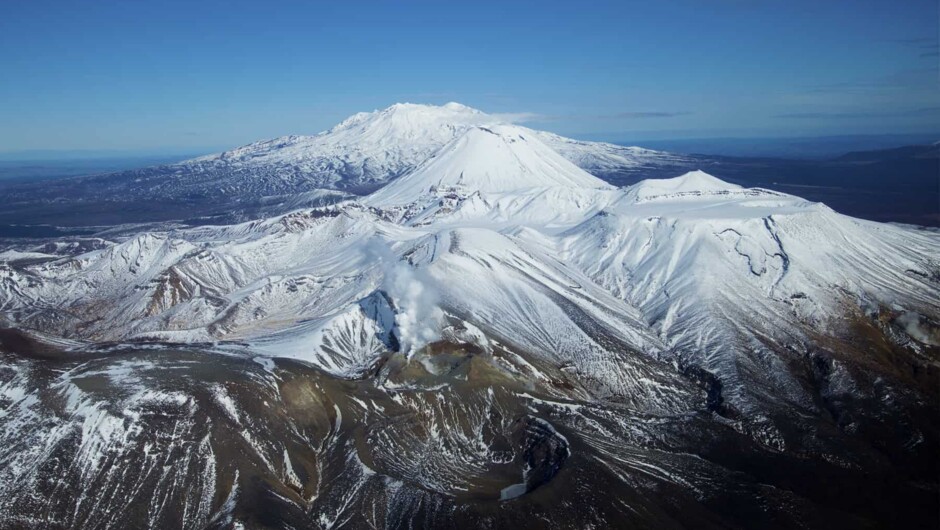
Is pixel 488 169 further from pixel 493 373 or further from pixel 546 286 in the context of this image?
pixel 493 373

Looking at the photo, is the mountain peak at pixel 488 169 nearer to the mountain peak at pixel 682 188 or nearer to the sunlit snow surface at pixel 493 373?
the mountain peak at pixel 682 188

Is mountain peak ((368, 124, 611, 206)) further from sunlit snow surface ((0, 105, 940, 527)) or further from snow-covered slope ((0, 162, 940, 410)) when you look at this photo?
sunlit snow surface ((0, 105, 940, 527))

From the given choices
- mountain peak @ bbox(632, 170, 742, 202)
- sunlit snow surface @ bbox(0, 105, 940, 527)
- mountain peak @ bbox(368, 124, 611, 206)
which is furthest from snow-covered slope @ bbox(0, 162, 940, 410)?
mountain peak @ bbox(368, 124, 611, 206)

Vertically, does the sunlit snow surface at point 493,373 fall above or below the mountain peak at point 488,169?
below

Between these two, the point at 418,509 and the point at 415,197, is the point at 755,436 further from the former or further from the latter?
the point at 415,197

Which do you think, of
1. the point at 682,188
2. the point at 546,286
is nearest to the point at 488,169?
the point at 682,188

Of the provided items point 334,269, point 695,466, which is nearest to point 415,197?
point 334,269

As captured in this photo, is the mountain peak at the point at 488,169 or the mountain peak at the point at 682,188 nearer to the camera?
the mountain peak at the point at 682,188

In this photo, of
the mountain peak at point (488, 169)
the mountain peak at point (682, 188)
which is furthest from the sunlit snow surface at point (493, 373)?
the mountain peak at point (488, 169)
